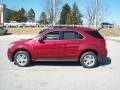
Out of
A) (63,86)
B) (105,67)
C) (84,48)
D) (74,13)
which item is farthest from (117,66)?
(74,13)

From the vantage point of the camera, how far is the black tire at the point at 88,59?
38.3 feet

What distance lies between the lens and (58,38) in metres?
11.7

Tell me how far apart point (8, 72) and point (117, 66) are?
4.75 metres

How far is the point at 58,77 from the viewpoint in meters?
9.68

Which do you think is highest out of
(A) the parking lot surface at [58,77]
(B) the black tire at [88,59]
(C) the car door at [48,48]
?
(C) the car door at [48,48]

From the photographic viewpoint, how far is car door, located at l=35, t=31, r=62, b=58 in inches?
457

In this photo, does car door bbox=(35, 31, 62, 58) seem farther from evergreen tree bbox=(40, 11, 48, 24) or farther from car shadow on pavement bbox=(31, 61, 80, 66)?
evergreen tree bbox=(40, 11, 48, 24)

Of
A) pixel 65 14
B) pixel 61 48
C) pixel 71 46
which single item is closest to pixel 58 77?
pixel 61 48

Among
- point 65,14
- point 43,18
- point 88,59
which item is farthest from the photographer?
point 43,18

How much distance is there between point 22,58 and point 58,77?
2648 millimetres

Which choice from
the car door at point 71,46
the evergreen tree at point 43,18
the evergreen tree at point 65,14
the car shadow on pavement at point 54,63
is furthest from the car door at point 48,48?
the evergreen tree at point 43,18

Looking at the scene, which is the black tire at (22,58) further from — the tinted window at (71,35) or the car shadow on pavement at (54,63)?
the tinted window at (71,35)

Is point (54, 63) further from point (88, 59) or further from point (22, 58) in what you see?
point (88, 59)

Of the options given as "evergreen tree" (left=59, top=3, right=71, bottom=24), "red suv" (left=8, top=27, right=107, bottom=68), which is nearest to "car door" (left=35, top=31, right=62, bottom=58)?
"red suv" (left=8, top=27, right=107, bottom=68)
